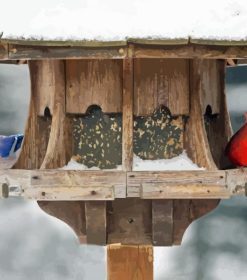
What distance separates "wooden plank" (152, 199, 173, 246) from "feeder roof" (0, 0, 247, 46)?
2.19 ft

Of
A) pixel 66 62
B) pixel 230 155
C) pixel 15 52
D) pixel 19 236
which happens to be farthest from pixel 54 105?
pixel 19 236

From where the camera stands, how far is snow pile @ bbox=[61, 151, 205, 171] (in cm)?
303

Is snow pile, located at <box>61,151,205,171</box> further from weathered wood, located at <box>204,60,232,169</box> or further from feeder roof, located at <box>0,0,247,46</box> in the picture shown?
feeder roof, located at <box>0,0,247,46</box>

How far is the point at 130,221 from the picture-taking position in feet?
10.3

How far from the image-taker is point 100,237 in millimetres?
3082

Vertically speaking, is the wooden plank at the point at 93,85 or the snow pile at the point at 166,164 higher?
the wooden plank at the point at 93,85

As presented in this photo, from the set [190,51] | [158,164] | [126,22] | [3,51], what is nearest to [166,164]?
[158,164]

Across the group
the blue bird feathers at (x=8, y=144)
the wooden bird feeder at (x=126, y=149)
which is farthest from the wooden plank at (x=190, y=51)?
the blue bird feathers at (x=8, y=144)

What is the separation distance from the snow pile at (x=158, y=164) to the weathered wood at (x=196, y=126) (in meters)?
0.03

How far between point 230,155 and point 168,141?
9.7 inches

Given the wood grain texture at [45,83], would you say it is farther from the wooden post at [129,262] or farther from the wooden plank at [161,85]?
the wooden post at [129,262]

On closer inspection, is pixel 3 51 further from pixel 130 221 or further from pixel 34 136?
pixel 130 221

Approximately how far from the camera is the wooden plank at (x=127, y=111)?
2957 mm

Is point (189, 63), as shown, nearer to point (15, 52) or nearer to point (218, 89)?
point (218, 89)
